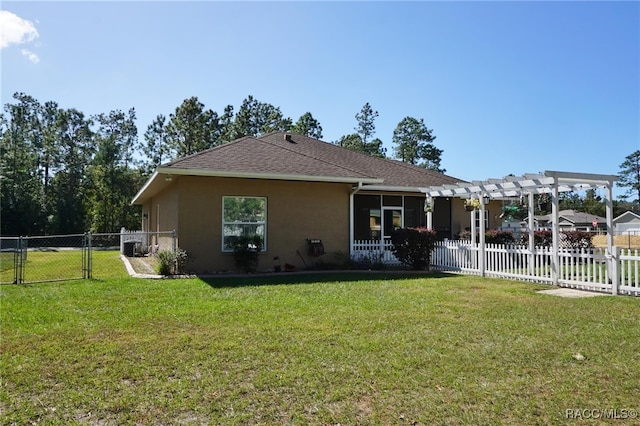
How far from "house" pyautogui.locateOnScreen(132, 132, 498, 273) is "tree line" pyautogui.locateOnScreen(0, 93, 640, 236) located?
2412 centimetres

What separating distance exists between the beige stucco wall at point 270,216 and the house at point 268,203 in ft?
0.09

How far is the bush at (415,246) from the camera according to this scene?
1286cm

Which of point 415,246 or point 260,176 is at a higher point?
point 260,176

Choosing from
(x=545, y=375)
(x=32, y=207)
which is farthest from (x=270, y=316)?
(x=32, y=207)

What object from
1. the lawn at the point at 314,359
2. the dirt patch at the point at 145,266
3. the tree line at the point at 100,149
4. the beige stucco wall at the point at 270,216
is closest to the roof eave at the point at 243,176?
the beige stucco wall at the point at 270,216

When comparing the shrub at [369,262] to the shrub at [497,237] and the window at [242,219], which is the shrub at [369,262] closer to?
the window at [242,219]

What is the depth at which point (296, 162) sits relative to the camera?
13453 millimetres

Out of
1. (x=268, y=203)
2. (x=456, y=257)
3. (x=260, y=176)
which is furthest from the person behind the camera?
(x=456, y=257)

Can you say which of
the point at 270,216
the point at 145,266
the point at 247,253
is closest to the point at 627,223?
the point at 270,216

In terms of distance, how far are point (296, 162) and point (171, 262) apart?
498 centimetres

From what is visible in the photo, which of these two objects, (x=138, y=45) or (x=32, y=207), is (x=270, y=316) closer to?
(x=138, y=45)

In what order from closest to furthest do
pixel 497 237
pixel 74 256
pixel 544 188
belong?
pixel 544 188 < pixel 497 237 < pixel 74 256

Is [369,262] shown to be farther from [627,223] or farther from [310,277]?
[627,223]

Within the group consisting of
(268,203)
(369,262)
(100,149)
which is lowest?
(369,262)
